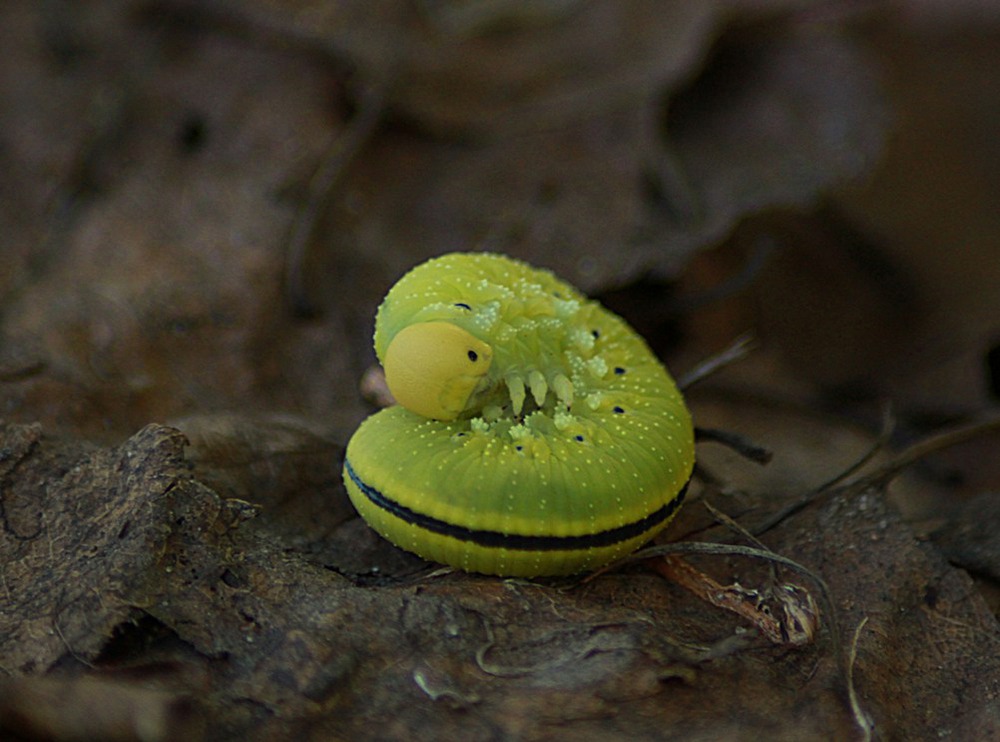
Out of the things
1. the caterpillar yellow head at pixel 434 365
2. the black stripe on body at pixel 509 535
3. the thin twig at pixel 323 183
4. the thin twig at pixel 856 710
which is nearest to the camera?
the thin twig at pixel 856 710

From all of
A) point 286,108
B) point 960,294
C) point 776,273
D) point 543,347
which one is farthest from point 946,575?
point 286,108

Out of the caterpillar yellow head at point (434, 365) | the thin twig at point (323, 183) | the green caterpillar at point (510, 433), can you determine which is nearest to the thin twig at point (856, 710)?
the green caterpillar at point (510, 433)

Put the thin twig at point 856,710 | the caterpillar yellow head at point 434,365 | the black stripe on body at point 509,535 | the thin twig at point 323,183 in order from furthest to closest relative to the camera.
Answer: the thin twig at point 323,183, the caterpillar yellow head at point 434,365, the black stripe on body at point 509,535, the thin twig at point 856,710

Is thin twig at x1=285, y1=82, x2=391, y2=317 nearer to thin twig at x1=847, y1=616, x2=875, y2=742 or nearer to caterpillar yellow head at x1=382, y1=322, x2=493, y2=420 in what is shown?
caterpillar yellow head at x1=382, y1=322, x2=493, y2=420

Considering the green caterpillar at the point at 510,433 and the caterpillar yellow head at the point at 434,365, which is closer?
the green caterpillar at the point at 510,433

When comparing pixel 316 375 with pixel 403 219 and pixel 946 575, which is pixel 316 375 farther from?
pixel 946 575

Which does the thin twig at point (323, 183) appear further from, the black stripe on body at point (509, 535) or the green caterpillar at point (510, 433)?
the black stripe on body at point (509, 535)

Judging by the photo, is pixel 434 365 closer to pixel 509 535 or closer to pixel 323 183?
pixel 509 535

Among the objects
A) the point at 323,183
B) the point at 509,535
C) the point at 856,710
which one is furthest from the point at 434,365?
the point at 323,183
